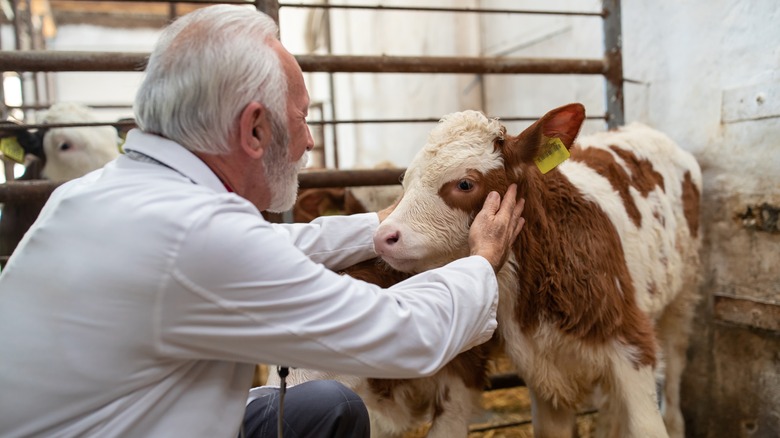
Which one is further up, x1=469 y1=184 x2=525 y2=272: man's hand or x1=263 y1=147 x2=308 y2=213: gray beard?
x1=263 y1=147 x2=308 y2=213: gray beard

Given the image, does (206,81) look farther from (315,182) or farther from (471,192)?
(315,182)

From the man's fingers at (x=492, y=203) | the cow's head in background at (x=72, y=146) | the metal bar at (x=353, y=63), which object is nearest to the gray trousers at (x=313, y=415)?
the man's fingers at (x=492, y=203)

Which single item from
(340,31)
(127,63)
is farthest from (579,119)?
(340,31)

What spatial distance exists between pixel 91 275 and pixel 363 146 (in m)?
10.8

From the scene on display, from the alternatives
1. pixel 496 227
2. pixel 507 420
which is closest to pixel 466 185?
pixel 496 227

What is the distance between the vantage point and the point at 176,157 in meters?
1.42

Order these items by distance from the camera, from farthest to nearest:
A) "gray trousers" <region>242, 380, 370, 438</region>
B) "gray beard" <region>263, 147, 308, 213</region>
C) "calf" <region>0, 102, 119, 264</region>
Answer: "calf" <region>0, 102, 119, 264</region> → "gray trousers" <region>242, 380, 370, 438</region> → "gray beard" <region>263, 147, 308, 213</region>

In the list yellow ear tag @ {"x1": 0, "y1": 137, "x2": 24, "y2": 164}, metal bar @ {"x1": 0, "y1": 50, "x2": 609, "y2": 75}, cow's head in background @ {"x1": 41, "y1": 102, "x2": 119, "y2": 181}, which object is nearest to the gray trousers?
metal bar @ {"x1": 0, "y1": 50, "x2": 609, "y2": 75}

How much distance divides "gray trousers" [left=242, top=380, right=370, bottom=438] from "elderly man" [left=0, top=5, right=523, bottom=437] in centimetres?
33

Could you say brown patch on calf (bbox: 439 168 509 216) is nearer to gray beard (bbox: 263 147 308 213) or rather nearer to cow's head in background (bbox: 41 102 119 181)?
gray beard (bbox: 263 147 308 213)

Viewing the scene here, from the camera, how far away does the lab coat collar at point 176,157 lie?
4.63 feet

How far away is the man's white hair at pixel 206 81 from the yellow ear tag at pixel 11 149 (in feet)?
8.98

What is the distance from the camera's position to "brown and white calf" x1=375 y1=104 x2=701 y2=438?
7.22 ft

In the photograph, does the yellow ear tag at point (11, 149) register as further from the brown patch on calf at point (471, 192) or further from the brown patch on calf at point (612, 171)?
the brown patch on calf at point (612, 171)
